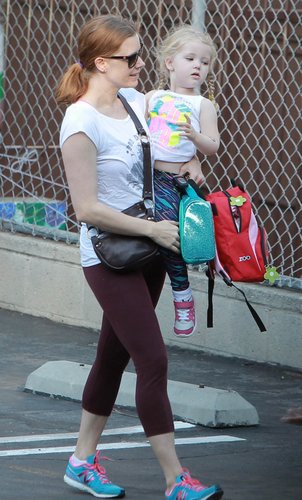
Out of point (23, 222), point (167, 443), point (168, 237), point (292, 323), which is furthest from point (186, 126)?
point (23, 222)

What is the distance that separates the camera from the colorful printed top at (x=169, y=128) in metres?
5.80

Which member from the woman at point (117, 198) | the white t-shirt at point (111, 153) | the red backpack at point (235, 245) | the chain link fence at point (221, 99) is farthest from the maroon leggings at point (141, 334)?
the chain link fence at point (221, 99)

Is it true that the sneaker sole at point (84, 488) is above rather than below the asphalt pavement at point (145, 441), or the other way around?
above

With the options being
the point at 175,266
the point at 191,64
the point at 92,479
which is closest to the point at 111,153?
the point at 175,266

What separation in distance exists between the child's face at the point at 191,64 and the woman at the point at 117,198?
0.88m

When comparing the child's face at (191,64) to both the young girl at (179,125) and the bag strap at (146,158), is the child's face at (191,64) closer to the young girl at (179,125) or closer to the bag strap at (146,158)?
the young girl at (179,125)

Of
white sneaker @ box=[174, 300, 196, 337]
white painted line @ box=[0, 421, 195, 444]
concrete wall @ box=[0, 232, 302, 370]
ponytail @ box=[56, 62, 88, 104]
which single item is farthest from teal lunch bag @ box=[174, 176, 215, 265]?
concrete wall @ box=[0, 232, 302, 370]

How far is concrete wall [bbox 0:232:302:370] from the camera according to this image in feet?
26.6

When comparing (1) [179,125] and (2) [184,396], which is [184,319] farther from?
(2) [184,396]

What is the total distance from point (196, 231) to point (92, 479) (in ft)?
3.79

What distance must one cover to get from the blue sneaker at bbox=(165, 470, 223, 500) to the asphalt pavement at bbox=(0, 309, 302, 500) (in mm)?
269

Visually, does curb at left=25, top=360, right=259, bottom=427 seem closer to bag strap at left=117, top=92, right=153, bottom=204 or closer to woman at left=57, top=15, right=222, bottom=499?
woman at left=57, top=15, right=222, bottom=499

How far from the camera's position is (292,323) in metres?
8.04

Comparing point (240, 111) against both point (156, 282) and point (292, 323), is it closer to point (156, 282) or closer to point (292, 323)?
point (292, 323)
